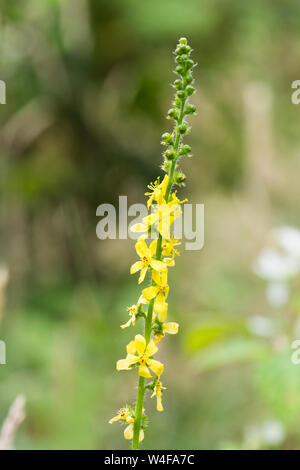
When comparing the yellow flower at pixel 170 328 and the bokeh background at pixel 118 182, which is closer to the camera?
the yellow flower at pixel 170 328

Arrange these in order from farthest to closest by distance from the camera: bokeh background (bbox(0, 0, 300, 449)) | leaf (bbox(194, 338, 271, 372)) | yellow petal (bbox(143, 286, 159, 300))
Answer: bokeh background (bbox(0, 0, 300, 449)) → leaf (bbox(194, 338, 271, 372)) → yellow petal (bbox(143, 286, 159, 300))

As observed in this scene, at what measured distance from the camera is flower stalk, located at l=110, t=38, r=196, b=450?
2.64 ft

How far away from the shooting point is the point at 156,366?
80cm

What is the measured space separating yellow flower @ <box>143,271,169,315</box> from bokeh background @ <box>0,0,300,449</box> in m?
2.11

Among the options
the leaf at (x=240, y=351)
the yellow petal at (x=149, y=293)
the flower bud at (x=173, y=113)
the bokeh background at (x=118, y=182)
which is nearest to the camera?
the yellow petal at (x=149, y=293)

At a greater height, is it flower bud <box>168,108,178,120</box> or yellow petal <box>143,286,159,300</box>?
flower bud <box>168,108,178,120</box>

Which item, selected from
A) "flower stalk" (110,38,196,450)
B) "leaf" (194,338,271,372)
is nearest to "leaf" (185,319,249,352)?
"leaf" (194,338,271,372)

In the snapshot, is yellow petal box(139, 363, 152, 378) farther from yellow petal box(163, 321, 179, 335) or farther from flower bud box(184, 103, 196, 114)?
flower bud box(184, 103, 196, 114)

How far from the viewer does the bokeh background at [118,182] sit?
324cm

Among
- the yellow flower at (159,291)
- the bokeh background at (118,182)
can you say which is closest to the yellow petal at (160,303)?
the yellow flower at (159,291)

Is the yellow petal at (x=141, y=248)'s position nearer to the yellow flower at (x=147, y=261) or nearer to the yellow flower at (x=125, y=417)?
the yellow flower at (x=147, y=261)

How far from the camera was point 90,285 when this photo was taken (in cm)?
403

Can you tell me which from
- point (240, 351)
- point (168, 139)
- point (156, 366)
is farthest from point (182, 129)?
point (240, 351)

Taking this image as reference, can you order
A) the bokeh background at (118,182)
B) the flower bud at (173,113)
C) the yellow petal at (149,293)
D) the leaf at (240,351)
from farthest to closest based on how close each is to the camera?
the bokeh background at (118,182) → the leaf at (240,351) → the flower bud at (173,113) → the yellow petal at (149,293)
